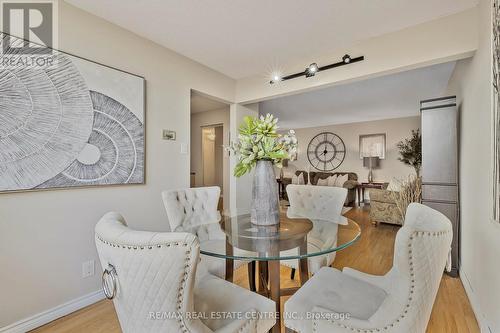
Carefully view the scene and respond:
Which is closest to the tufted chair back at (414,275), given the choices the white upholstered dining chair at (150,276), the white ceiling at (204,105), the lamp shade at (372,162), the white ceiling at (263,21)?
the white upholstered dining chair at (150,276)

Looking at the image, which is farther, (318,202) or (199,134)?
(199,134)

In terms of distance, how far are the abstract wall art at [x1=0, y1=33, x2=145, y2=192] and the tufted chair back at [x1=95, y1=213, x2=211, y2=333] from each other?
140 centimetres

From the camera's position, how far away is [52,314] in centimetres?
175

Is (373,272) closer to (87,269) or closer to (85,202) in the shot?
(87,269)

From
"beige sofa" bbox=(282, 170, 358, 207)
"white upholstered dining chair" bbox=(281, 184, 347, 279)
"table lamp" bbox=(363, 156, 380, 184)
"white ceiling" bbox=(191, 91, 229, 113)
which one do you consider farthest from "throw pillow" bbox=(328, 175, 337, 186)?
"white upholstered dining chair" bbox=(281, 184, 347, 279)

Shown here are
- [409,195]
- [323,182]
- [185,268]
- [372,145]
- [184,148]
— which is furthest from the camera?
[323,182]

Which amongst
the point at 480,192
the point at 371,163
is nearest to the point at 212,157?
the point at 371,163

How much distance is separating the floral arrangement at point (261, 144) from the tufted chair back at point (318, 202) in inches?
26.3

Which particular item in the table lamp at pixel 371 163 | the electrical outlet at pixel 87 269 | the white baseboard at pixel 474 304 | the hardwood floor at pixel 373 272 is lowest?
the hardwood floor at pixel 373 272

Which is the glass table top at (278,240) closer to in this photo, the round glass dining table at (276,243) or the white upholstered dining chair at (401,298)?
the round glass dining table at (276,243)

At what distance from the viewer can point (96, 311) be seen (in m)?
1.87

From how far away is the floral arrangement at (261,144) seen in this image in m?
1.50

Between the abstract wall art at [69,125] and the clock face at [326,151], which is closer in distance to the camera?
the abstract wall art at [69,125]

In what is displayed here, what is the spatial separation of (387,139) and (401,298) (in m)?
6.86
